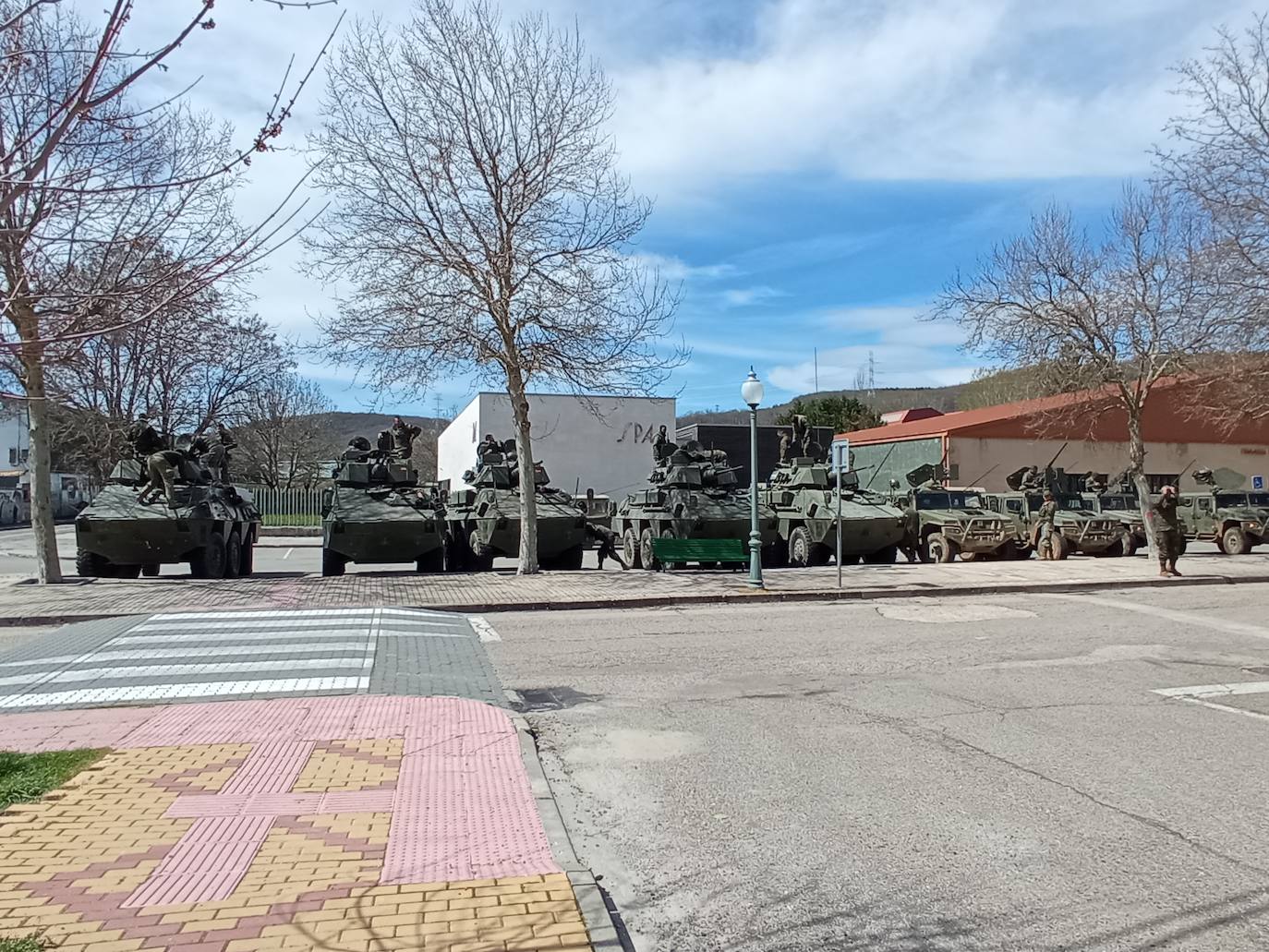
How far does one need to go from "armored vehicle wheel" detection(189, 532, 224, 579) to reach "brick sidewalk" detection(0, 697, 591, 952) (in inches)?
444

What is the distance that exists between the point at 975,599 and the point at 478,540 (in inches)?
387

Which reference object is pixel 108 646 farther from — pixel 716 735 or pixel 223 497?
pixel 223 497

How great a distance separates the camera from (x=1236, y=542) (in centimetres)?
2622

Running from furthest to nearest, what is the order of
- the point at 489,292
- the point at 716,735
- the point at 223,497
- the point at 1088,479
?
the point at 1088,479
the point at 223,497
the point at 489,292
the point at 716,735

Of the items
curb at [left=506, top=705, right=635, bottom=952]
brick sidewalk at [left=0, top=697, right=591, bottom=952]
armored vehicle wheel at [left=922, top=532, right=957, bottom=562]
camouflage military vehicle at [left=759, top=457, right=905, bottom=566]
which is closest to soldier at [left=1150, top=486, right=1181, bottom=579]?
armored vehicle wheel at [left=922, top=532, right=957, bottom=562]

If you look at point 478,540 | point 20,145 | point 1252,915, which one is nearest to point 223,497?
point 478,540

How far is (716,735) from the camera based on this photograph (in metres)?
7.01

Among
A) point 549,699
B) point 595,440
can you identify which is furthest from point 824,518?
point 595,440

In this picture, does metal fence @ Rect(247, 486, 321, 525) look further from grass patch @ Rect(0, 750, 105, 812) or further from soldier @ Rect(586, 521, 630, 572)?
grass patch @ Rect(0, 750, 105, 812)

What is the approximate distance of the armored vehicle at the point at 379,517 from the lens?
18312 millimetres

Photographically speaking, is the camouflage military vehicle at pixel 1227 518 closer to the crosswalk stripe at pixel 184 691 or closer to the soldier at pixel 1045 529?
the soldier at pixel 1045 529

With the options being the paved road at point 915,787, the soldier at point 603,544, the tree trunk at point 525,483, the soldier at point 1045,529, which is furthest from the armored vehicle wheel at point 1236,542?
the tree trunk at point 525,483

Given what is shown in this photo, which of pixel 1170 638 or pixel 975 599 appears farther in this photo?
pixel 975 599

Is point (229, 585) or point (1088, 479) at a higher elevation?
point (1088, 479)
